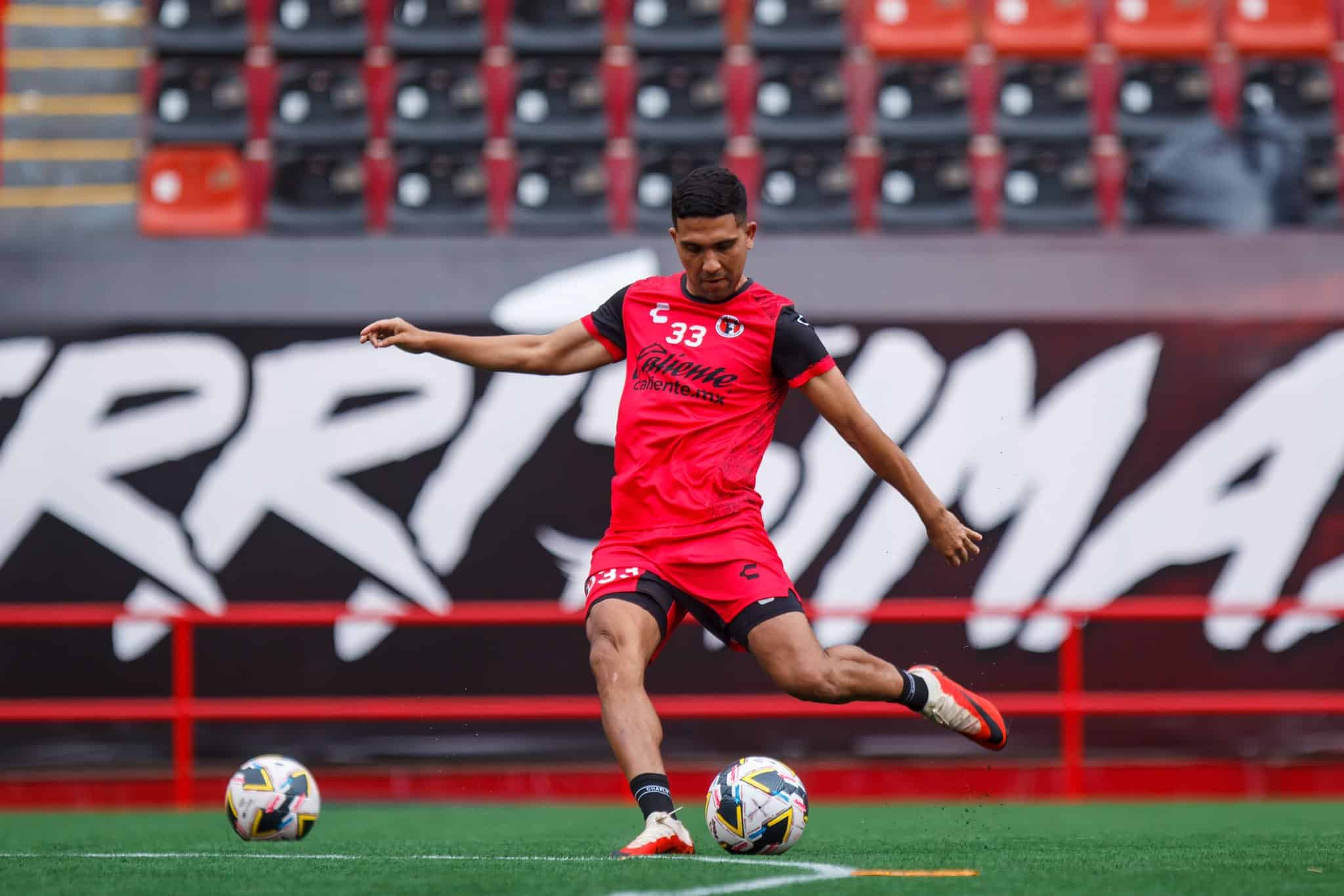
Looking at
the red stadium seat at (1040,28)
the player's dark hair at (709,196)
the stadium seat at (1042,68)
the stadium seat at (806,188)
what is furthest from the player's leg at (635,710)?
the red stadium seat at (1040,28)

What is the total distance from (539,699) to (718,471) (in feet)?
15.8

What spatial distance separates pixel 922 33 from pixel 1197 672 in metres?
4.88

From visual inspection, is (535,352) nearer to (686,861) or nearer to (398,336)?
(398,336)

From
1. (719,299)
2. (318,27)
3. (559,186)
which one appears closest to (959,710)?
(719,299)

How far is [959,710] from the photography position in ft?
19.8

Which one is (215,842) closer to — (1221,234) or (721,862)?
(721,862)

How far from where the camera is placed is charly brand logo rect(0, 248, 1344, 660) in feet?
33.4

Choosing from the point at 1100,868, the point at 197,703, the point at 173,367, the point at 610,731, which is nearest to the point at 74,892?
the point at 610,731

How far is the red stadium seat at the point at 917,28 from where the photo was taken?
12.8 m

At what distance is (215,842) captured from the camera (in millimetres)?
6797

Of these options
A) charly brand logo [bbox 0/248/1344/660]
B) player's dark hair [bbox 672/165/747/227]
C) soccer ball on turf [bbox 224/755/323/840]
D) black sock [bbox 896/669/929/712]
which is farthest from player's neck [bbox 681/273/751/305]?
charly brand logo [bbox 0/248/1344/660]

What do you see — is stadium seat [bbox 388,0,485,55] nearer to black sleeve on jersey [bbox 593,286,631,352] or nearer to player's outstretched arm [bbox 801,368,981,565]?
black sleeve on jersey [bbox 593,286,631,352]

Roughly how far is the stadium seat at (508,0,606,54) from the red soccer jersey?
719cm

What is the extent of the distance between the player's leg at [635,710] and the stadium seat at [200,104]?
24.9 feet
